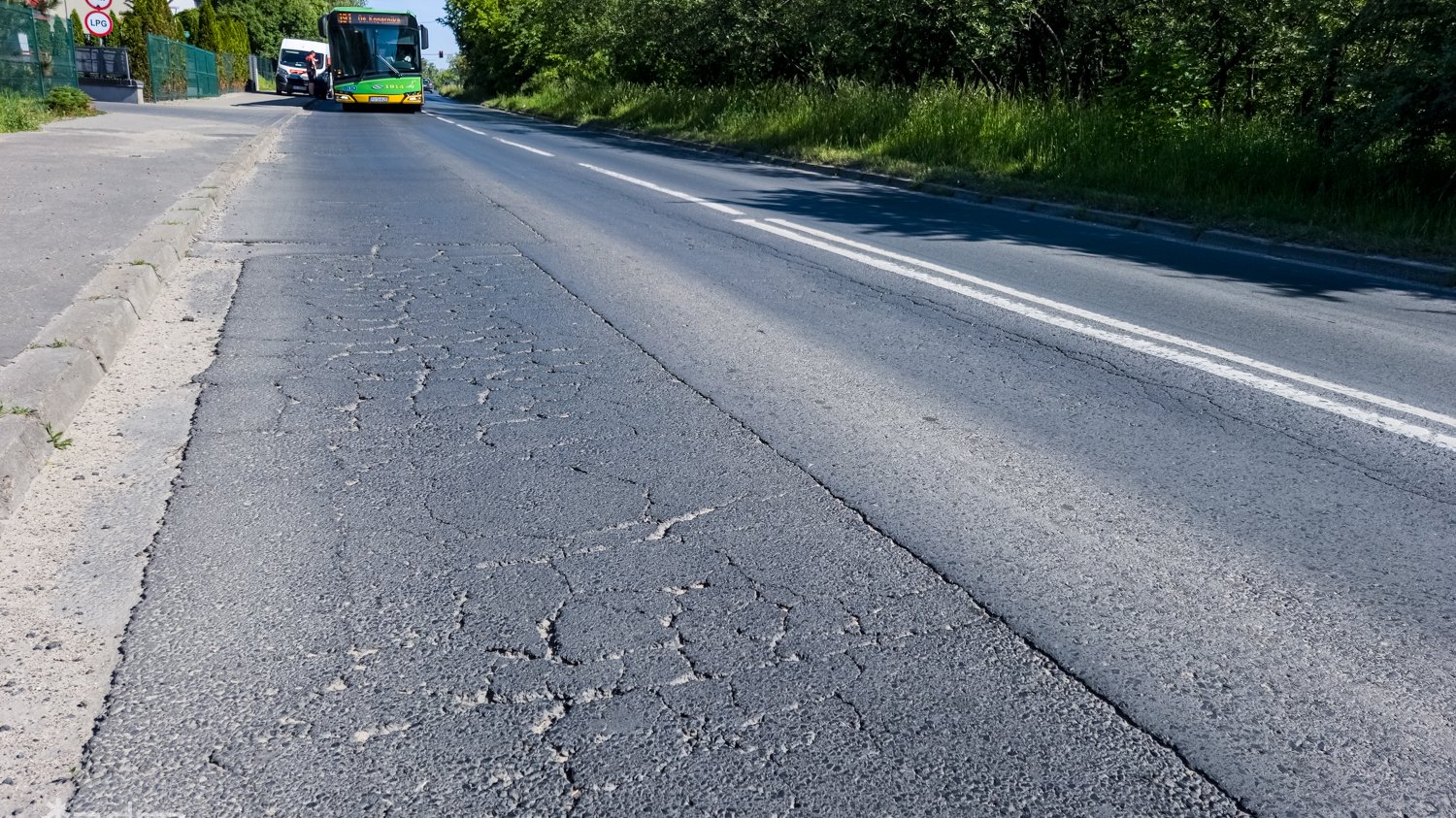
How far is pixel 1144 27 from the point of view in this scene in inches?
721

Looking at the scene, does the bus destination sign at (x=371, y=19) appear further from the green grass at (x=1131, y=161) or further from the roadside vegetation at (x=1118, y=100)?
the green grass at (x=1131, y=161)

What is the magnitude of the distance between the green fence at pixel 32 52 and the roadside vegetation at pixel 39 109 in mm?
305

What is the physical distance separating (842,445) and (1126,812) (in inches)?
92.5

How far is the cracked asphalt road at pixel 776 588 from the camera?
239 centimetres

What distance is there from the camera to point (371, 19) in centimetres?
3669

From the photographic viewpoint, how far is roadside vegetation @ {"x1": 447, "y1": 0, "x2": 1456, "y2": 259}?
35.2ft

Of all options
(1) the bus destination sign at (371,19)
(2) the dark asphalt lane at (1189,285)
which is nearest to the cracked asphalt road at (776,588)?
(2) the dark asphalt lane at (1189,285)

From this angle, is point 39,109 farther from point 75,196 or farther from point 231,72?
point 231,72

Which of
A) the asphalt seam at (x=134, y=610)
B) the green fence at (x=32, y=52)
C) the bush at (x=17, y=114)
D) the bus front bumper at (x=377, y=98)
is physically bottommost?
the asphalt seam at (x=134, y=610)

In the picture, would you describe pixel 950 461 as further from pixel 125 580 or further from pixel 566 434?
A: pixel 125 580

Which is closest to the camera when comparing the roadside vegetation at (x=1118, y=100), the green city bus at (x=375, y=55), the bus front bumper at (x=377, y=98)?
the roadside vegetation at (x=1118, y=100)

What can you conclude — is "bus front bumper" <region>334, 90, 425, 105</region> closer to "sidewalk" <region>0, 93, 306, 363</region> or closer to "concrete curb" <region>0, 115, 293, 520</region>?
"sidewalk" <region>0, 93, 306, 363</region>

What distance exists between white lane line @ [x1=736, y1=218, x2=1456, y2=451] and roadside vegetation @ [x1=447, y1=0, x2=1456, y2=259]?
4.06m

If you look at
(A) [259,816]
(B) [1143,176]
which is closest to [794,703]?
(A) [259,816]
